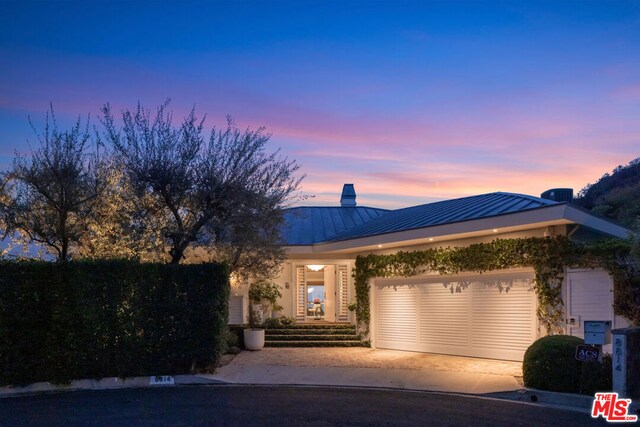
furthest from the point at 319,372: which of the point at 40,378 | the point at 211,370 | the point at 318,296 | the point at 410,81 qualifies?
the point at 318,296

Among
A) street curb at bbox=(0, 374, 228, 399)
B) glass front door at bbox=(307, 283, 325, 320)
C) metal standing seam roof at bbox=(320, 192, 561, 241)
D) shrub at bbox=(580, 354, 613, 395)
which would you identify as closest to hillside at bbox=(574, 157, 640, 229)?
metal standing seam roof at bbox=(320, 192, 561, 241)

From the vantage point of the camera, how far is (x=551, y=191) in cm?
1670

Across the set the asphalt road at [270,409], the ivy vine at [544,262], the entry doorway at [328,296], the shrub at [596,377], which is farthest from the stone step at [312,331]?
the shrub at [596,377]

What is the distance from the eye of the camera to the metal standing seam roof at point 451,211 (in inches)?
563

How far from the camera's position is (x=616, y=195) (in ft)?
103

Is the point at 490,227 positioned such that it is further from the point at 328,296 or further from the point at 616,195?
the point at 616,195

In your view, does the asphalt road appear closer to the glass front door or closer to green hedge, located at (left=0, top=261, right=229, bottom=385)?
green hedge, located at (left=0, top=261, right=229, bottom=385)

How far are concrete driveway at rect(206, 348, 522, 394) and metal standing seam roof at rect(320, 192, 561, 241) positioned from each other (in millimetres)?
3548

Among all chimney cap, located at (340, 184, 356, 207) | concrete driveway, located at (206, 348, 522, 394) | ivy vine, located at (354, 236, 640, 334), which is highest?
chimney cap, located at (340, 184, 356, 207)

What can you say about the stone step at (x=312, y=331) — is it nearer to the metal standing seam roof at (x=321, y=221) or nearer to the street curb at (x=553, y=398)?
the metal standing seam roof at (x=321, y=221)

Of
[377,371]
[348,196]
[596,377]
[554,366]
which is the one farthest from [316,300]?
[596,377]

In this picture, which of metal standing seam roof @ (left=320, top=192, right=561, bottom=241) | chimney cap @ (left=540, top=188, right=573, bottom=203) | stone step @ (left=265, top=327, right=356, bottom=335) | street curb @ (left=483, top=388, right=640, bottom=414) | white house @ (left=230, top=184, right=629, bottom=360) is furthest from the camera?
stone step @ (left=265, top=327, right=356, bottom=335)

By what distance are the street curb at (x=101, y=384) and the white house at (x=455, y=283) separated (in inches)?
247

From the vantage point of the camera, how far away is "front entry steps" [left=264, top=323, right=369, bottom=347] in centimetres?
1850
